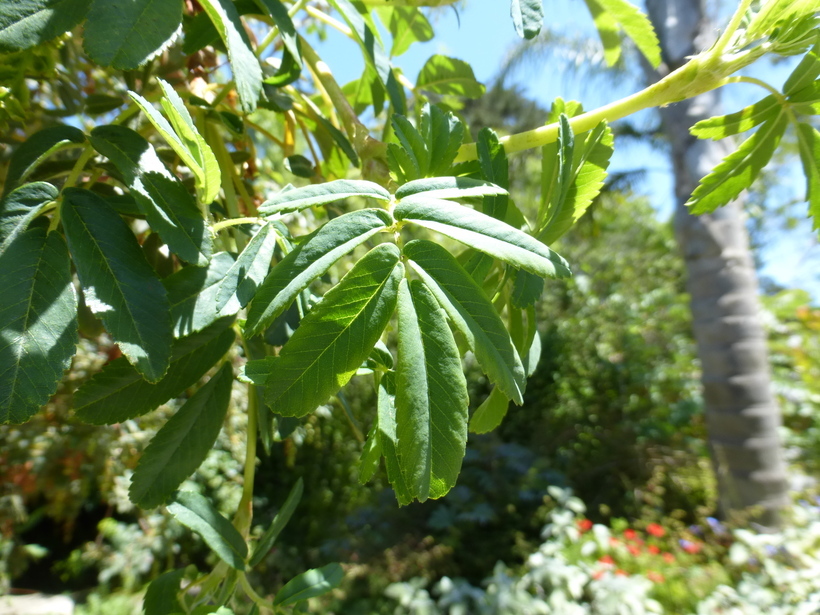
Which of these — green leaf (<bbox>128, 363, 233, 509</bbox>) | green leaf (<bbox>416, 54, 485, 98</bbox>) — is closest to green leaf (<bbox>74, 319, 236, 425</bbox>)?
green leaf (<bbox>128, 363, 233, 509</bbox>)

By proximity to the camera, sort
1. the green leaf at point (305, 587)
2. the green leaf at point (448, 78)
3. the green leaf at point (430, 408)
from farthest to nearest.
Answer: the green leaf at point (448, 78), the green leaf at point (305, 587), the green leaf at point (430, 408)

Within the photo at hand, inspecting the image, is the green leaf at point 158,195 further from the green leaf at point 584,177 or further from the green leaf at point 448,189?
the green leaf at point 584,177

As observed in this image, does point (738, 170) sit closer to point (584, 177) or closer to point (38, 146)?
point (584, 177)

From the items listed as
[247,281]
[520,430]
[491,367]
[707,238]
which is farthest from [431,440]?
[520,430]

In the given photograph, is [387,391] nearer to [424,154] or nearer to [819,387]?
[424,154]

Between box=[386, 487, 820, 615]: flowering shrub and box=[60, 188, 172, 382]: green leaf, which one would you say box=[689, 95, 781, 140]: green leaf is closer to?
box=[60, 188, 172, 382]: green leaf

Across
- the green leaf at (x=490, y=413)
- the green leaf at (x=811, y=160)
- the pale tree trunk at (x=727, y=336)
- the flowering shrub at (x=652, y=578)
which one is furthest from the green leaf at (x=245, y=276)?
the pale tree trunk at (x=727, y=336)
